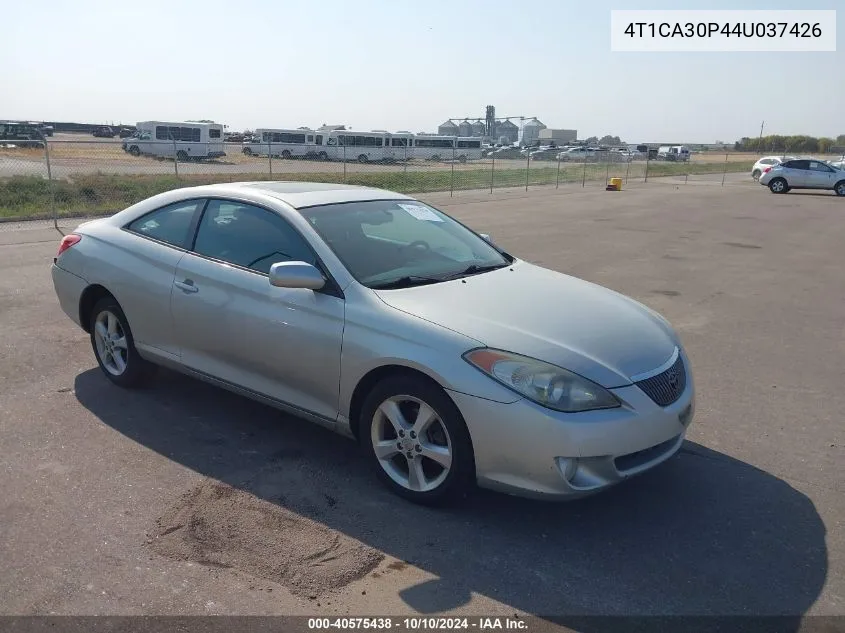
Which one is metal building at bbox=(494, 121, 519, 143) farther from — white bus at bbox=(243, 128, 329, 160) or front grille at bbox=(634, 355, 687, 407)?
front grille at bbox=(634, 355, 687, 407)

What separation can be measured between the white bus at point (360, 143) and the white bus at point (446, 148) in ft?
12.2

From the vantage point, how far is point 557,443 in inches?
130

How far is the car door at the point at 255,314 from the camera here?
4.00m

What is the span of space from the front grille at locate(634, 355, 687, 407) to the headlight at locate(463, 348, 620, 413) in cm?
26

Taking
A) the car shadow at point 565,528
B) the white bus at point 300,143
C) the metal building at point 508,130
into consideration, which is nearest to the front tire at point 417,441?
the car shadow at point 565,528

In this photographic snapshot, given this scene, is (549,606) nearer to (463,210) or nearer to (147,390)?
(147,390)

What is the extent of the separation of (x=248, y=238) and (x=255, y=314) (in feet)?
1.80

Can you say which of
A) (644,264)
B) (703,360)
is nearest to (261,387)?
(703,360)

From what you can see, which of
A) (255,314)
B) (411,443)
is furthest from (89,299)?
(411,443)

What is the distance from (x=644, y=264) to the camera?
38.6ft

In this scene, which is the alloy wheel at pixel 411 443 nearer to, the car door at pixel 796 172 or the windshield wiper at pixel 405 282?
the windshield wiper at pixel 405 282

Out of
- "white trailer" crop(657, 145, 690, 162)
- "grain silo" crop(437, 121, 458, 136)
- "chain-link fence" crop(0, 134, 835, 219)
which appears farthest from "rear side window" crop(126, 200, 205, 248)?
"grain silo" crop(437, 121, 458, 136)

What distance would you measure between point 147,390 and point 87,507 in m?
1.72

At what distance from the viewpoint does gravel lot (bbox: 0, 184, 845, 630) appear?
306cm
